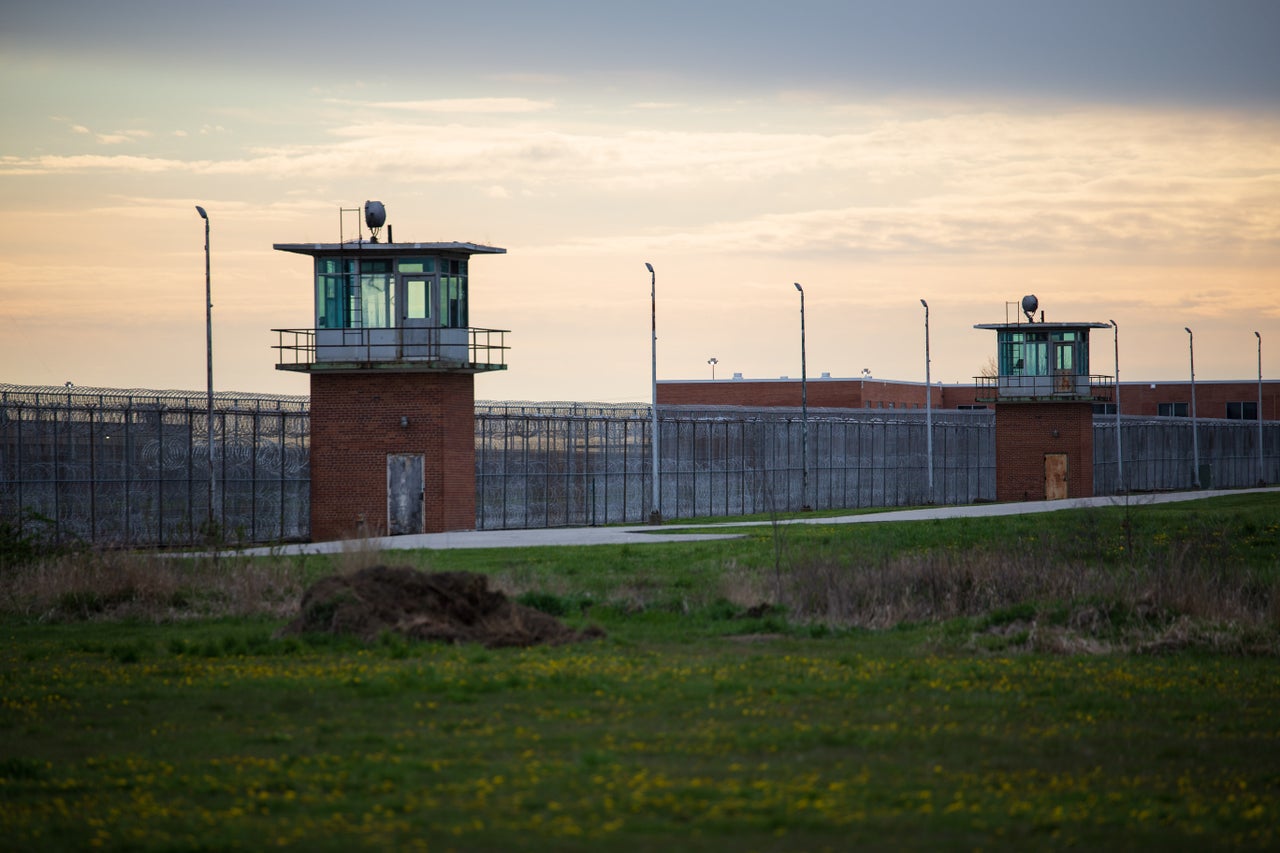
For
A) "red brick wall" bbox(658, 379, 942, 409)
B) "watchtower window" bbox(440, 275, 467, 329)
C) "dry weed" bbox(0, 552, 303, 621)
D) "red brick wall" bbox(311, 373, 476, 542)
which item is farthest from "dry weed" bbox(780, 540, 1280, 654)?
"red brick wall" bbox(658, 379, 942, 409)

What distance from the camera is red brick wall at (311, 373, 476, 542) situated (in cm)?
3812

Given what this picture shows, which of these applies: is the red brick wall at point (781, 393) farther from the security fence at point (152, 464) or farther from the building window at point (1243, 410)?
the security fence at point (152, 464)

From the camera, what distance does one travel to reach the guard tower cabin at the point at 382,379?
3791 cm

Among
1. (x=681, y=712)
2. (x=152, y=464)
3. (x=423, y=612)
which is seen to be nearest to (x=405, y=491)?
(x=152, y=464)

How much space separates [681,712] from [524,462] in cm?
3299

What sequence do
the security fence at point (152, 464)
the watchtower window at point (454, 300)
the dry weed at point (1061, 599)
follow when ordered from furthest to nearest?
the watchtower window at point (454, 300) < the security fence at point (152, 464) < the dry weed at point (1061, 599)

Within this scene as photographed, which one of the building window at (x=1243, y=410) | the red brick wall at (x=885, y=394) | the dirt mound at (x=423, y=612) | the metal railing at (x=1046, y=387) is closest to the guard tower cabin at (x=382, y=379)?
the dirt mound at (x=423, y=612)

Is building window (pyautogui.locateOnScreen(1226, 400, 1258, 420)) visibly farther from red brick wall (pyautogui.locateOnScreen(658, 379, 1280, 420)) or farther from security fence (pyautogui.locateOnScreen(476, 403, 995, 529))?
security fence (pyautogui.locateOnScreen(476, 403, 995, 529))

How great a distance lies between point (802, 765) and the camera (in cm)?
1148

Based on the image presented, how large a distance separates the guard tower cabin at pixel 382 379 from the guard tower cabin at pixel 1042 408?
30.2 meters

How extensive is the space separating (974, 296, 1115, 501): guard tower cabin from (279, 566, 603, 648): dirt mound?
45.7m

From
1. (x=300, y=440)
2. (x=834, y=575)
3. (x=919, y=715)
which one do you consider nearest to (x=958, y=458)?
(x=300, y=440)

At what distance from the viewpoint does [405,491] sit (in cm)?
3828

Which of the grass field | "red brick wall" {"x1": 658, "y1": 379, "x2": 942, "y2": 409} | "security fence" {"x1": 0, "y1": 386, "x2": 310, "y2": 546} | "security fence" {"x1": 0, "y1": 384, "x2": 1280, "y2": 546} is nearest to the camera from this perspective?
the grass field
